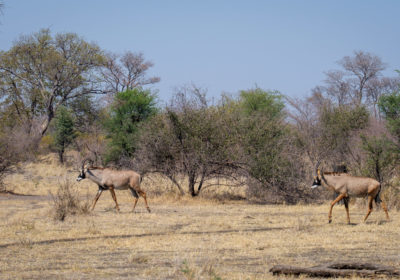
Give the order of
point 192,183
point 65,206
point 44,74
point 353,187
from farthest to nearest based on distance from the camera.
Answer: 1. point 44,74
2. point 192,183
3. point 65,206
4. point 353,187

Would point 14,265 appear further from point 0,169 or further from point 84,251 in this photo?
point 0,169

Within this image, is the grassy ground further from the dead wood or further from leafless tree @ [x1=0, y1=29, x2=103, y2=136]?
leafless tree @ [x1=0, y1=29, x2=103, y2=136]

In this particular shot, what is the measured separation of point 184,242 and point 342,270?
374 centimetres

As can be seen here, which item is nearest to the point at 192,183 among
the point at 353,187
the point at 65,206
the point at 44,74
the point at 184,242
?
the point at 65,206

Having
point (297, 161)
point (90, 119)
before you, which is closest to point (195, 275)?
point (297, 161)

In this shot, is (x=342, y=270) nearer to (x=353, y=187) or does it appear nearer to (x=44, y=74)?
(x=353, y=187)

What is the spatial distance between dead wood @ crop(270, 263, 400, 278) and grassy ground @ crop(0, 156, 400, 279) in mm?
288

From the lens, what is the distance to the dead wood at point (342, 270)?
22.9 ft

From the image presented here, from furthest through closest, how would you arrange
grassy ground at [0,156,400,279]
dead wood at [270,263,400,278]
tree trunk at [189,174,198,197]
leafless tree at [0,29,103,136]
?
→ leafless tree at [0,29,103,136] → tree trunk at [189,174,198,197] → grassy ground at [0,156,400,279] → dead wood at [270,263,400,278]

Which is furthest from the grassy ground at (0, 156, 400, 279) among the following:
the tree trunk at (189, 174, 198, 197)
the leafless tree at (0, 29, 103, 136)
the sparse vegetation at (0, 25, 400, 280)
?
the leafless tree at (0, 29, 103, 136)

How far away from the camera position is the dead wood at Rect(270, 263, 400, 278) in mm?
6973

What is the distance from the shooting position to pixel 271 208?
669 inches

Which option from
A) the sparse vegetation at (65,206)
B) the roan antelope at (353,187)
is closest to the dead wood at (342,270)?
the roan antelope at (353,187)

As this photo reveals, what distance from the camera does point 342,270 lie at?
7016 mm
